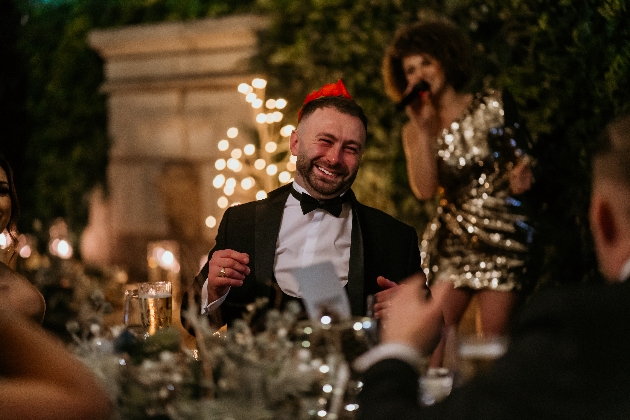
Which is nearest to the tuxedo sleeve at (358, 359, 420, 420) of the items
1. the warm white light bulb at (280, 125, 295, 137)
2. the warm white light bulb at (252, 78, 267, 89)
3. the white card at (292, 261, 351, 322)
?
the white card at (292, 261, 351, 322)

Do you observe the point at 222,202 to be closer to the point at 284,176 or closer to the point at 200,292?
the point at 284,176

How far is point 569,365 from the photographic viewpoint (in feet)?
4.16

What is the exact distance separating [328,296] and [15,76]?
5713 mm

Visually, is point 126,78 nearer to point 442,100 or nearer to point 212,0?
point 212,0

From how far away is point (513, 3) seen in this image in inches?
163

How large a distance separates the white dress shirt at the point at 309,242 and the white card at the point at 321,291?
0.71 m

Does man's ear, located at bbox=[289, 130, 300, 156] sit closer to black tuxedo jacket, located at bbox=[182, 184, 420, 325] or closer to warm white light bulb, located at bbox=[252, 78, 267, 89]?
black tuxedo jacket, located at bbox=[182, 184, 420, 325]

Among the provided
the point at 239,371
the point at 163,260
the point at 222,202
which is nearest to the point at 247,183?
the point at 222,202

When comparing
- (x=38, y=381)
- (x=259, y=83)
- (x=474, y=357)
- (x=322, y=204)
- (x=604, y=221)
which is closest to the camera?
(x=38, y=381)

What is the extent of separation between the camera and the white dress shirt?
2.66 meters

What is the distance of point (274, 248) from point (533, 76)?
83.3 inches

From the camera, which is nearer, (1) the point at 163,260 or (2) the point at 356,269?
(2) the point at 356,269

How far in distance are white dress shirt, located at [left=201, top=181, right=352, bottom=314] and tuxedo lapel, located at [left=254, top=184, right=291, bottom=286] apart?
0.09 feet

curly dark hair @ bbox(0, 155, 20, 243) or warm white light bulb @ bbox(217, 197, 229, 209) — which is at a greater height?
curly dark hair @ bbox(0, 155, 20, 243)
